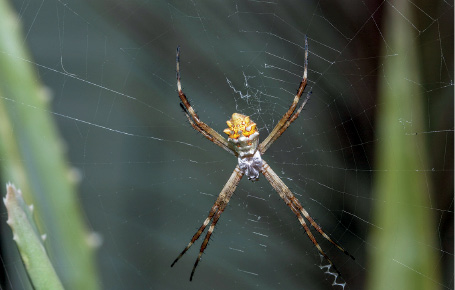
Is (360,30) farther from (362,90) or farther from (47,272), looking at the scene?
(47,272)

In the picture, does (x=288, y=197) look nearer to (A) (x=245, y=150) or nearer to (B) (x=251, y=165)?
(B) (x=251, y=165)

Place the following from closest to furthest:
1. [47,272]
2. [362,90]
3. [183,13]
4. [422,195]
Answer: [47,272]
[422,195]
[362,90]
[183,13]

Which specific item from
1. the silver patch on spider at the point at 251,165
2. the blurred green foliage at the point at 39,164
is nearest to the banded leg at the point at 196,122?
the silver patch on spider at the point at 251,165

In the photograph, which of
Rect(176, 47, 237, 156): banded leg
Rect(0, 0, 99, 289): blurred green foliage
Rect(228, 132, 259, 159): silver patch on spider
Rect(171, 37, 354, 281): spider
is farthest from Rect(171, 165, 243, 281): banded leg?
Rect(0, 0, 99, 289): blurred green foliage

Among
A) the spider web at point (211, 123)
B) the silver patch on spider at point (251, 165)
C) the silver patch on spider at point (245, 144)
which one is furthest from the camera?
the silver patch on spider at point (251, 165)

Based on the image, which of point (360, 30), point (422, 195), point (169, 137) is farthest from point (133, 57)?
point (422, 195)

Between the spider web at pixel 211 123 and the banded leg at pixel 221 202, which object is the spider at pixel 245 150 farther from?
the spider web at pixel 211 123
